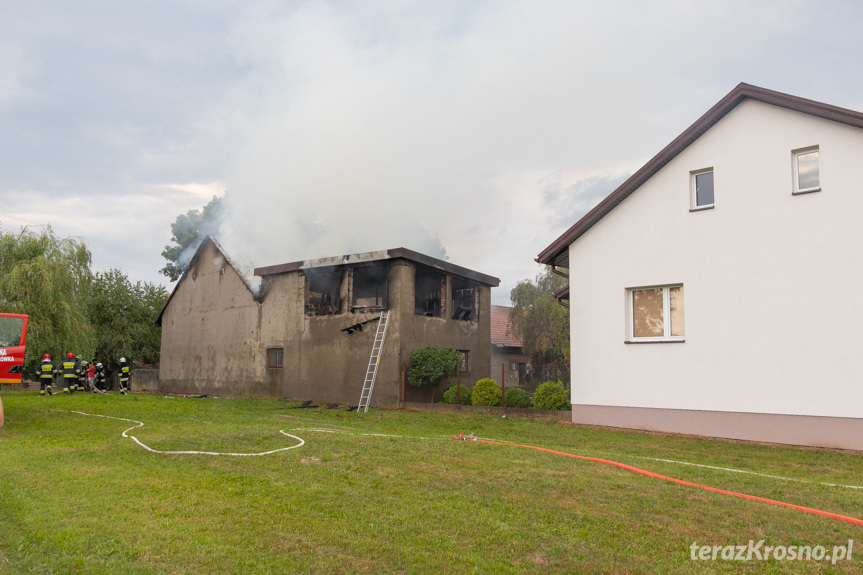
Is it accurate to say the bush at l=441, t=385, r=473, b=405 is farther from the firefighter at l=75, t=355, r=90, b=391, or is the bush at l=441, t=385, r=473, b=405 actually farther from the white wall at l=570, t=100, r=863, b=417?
the firefighter at l=75, t=355, r=90, b=391

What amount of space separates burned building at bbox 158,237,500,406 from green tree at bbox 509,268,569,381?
6.86 meters

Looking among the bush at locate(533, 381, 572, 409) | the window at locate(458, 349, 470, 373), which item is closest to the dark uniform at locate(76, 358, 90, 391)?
the window at locate(458, 349, 470, 373)

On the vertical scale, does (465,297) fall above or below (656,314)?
above

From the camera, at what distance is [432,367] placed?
20234 mm

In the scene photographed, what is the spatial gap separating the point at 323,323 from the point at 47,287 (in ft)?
28.8

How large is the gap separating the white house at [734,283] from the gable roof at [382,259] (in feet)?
22.4

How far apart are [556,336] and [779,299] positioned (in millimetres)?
19145

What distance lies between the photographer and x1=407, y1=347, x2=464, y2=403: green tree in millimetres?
20203

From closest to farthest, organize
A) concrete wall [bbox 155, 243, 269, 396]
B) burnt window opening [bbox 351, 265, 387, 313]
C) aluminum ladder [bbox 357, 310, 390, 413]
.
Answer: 1. aluminum ladder [bbox 357, 310, 390, 413]
2. burnt window opening [bbox 351, 265, 387, 313]
3. concrete wall [bbox 155, 243, 269, 396]

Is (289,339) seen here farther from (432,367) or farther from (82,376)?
(82,376)

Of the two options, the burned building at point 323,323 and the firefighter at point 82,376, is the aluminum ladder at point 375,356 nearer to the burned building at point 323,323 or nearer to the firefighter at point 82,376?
the burned building at point 323,323

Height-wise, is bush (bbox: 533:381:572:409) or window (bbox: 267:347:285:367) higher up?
window (bbox: 267:347:285:367)

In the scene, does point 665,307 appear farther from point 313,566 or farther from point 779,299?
point 313,566

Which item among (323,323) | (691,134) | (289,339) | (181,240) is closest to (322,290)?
(323,323)
